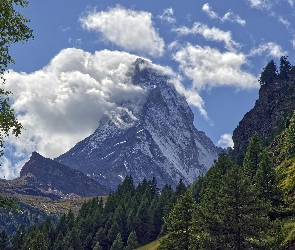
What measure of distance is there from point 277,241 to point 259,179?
1596cm

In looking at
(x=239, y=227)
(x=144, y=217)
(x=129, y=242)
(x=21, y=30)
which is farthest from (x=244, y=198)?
(x=144, y=217)

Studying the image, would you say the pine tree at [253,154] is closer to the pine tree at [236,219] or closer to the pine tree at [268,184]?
the pine tree at [268,184]

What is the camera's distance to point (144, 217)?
399ft

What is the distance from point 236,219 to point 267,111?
156922 mm

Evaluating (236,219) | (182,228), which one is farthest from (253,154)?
(236,219)

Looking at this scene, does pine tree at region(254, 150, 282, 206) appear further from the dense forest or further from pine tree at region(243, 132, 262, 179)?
pine tree at region(243, 132, 262, 179)

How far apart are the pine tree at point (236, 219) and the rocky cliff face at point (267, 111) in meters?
134

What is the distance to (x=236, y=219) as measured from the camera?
38219 millimetres

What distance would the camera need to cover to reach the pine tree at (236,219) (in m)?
37.5

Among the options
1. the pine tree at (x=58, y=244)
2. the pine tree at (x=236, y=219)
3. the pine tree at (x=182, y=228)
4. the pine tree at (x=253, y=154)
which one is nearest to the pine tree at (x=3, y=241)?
the pine tree at (x=58, y=244)

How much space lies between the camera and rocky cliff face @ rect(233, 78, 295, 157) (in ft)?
566

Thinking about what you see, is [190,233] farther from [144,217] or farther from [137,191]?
[137,191]

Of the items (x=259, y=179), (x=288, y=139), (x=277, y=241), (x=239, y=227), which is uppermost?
(x=288, y=139)

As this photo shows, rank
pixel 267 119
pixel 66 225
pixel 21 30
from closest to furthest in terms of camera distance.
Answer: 1. pixel 21 30
2. pixel 66 225
3. pixel 267 119
